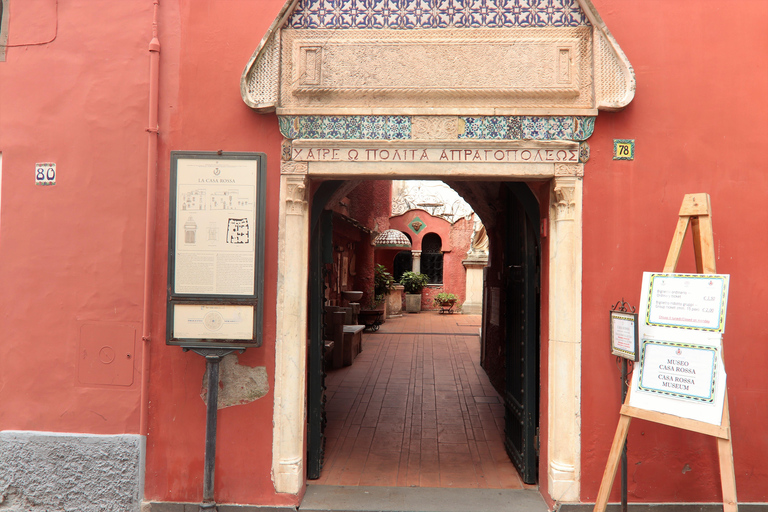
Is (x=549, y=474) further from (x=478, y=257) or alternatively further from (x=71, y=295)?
(x=478, y=257)

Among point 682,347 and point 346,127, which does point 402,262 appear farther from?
point 682,347

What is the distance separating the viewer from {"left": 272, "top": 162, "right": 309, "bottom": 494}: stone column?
3404mm

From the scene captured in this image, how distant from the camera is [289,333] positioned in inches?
135

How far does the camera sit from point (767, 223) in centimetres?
330

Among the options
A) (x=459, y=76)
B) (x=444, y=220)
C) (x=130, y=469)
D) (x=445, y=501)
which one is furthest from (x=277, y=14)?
(x=444, y=220)

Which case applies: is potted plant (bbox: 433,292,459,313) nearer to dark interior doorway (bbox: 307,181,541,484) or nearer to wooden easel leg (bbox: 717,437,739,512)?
dark interior doorway (bbox: 307,181,541,484)

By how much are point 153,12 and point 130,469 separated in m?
3.22

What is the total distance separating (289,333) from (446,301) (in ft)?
49.4

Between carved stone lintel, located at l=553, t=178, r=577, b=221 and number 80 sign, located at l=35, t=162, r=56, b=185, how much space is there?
3.56 meters

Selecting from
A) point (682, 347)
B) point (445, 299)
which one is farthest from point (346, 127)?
point (445, 299)

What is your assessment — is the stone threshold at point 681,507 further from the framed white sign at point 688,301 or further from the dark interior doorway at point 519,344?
the framed white sign at point 688,301

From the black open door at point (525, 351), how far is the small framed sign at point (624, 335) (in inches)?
29.3

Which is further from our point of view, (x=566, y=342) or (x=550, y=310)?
(x=550, y=310)

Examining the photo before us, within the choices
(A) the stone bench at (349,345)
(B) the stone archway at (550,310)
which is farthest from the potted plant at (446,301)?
(B) the stone archway at (550,310)
